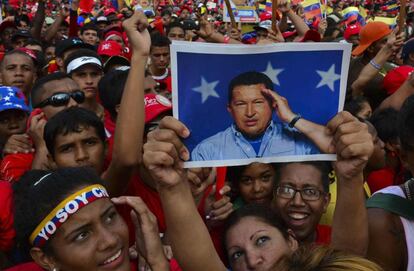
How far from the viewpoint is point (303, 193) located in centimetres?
229

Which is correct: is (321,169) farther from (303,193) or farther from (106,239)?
(106,239)

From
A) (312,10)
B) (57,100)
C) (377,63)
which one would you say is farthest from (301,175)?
(312,10)

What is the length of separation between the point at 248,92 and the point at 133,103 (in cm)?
73

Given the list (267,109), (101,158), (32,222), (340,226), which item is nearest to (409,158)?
A: (340,226)

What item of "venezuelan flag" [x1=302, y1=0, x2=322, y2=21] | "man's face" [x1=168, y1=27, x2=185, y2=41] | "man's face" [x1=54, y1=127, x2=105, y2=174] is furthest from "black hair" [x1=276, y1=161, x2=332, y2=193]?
"venezuelan flag" [x1=302, y1=0, x2=322, y2=21]

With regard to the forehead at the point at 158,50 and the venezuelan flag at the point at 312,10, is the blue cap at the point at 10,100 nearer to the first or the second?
the forehead at the point at 158,50

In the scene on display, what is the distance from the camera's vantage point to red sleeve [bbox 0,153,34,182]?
2.73m

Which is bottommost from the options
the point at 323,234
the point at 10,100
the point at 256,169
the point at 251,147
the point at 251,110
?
the point at 323,234

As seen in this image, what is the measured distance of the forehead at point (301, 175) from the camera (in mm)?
2299

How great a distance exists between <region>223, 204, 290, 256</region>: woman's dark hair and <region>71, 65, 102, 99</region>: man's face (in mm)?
2281

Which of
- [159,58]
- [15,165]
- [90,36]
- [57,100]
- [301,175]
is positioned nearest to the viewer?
[301,175]

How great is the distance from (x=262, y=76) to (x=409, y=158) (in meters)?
0.54

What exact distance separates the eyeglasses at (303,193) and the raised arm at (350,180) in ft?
1.92

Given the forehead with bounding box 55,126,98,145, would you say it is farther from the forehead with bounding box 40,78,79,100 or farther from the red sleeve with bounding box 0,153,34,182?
the forehead with bounding box 40,78,79,100
